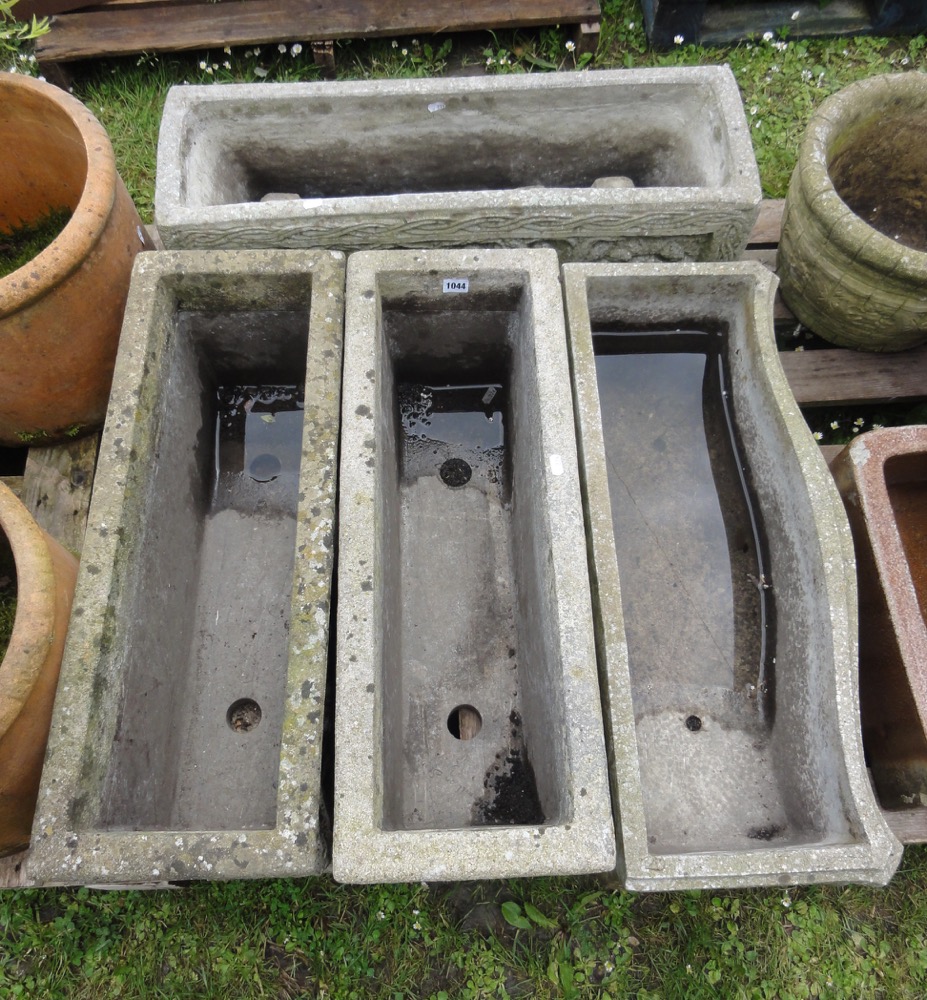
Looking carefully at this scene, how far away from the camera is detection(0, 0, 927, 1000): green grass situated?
2344 mm

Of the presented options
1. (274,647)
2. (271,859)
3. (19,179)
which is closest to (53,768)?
(271,859)

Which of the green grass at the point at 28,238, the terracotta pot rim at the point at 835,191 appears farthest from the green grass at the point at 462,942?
the green grass at the point at 28,238

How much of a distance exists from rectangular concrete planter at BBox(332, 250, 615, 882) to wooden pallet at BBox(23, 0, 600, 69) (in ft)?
6.45

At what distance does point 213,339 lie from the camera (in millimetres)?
2609

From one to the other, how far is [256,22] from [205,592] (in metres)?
2.88

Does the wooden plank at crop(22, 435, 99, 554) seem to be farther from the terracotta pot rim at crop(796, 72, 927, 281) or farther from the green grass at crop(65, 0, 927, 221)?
the terracotta pot rim at crop(796, 72, 927, 281)

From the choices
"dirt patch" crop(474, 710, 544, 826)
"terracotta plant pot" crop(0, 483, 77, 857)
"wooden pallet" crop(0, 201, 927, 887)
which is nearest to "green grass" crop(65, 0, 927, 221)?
"wooden pallet" crop(0, 201, 927, 887)

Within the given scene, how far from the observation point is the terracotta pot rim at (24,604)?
176cm

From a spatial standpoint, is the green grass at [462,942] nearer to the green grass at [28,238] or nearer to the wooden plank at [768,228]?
the green grass at [28,238]

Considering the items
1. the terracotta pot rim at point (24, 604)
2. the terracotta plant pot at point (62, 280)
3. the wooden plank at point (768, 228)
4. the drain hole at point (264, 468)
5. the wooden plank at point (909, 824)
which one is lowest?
the wooden plank at point (909, 824)

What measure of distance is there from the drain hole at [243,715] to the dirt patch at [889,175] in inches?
124

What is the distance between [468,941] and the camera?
2.40 metres

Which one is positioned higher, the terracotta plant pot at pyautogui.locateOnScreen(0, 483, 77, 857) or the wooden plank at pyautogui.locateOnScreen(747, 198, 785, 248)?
the wooden plank at pyautogui.locateOnScreen(747, 198, 785, 248)

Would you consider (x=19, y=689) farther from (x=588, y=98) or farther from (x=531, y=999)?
(x=588, y=98)
